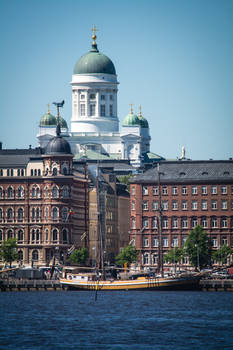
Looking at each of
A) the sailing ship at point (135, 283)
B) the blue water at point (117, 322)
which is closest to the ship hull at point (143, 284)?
the sailing ship at point (135, 283)

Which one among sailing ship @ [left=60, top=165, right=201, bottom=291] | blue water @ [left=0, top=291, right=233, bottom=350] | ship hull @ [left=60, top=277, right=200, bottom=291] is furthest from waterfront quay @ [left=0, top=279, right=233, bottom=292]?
blue water @ [left=0, top=291, right=233, bottom=350]

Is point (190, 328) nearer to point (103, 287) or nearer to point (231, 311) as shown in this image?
point (231, 311)

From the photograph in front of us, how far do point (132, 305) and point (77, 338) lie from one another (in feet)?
116

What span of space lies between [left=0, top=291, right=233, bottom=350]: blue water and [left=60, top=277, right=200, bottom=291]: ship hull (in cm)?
673

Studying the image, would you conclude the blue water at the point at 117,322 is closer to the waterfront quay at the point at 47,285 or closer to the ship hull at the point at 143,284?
the ship hull at the point at 143,284

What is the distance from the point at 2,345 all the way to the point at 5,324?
15905mm

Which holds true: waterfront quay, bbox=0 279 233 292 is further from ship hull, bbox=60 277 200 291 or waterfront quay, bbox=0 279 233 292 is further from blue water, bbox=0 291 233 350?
blue water, bbox=0 291 233 350

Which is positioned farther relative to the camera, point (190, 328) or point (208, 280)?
point (208, 280)

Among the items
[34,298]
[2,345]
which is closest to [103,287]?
[34,298]

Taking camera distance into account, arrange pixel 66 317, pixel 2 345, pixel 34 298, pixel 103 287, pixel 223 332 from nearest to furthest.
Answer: pixel 2 345 → pixel 223 332 → pixel 66 317 → pixel 34 298 → pixel 103 287

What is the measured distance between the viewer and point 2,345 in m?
109

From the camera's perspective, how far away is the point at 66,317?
436 feet

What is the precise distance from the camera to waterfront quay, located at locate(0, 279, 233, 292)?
180 metres

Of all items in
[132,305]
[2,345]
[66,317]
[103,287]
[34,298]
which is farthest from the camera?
[103,287]
